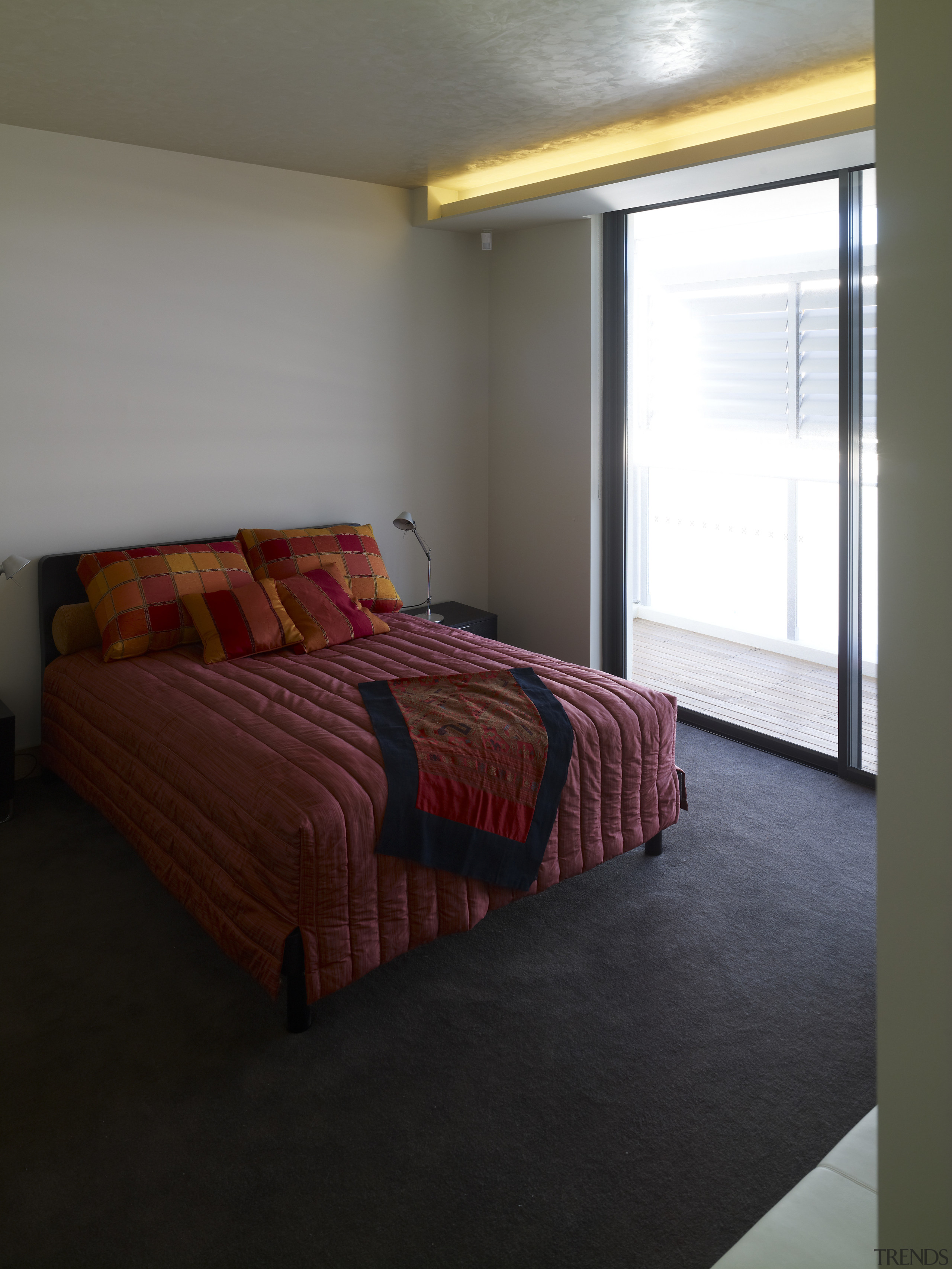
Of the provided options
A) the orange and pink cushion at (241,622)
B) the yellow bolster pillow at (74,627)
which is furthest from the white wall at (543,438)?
the yellow bolster pillow at (74,627)

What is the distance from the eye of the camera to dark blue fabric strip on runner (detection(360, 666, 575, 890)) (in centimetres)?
268

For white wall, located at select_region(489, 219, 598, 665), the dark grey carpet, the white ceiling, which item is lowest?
the dark grey carpet

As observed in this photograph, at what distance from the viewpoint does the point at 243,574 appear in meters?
4.39

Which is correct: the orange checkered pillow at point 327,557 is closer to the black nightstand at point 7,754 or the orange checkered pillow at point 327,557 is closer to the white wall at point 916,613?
the black nightstand at point 7,754

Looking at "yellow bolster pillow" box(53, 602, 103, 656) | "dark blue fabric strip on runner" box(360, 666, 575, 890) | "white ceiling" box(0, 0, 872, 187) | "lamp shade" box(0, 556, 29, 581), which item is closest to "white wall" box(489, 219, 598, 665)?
"white ceiling" box(0, 0, 872, 187)

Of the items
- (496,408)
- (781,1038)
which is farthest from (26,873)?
(496,408)

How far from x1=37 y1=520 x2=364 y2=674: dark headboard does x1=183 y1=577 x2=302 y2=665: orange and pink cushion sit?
53 centimetres

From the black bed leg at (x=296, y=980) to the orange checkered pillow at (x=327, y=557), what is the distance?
7.52 ft

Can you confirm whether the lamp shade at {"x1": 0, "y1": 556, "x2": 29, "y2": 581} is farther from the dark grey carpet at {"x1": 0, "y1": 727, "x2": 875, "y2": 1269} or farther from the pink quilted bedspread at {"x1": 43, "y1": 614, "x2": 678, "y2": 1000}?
the dark grey carpet at {"x1": 0, "y1": 727, "x2": 875, "y2": 1269}

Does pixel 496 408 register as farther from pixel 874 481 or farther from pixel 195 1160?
pixel 195 1160

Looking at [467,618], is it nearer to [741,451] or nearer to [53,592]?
[741,451]

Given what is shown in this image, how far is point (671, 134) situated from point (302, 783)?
3.15 metres

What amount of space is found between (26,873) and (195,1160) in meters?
1.67

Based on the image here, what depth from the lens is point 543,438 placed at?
540cm
